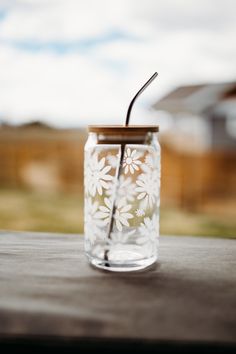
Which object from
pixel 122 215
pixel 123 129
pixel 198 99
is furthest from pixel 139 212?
pixel 198 99

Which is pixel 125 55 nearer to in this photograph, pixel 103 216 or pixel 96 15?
pixel 96 15

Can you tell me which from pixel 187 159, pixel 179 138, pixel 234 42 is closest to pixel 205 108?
pixel 179 138

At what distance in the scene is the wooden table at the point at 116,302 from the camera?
0.47 meters

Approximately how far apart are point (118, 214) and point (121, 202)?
0.08 feet

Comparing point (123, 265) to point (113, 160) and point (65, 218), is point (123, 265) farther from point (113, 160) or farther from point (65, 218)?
point (65, 218)

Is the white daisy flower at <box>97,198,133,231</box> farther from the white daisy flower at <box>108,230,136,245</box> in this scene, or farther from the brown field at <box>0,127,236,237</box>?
the brown field at <box>0,127,236,237</box>

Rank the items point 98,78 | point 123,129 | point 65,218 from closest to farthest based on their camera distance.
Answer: point 123,129, point 98,78, point 65,218

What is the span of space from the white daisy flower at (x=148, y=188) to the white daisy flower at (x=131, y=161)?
0.02m

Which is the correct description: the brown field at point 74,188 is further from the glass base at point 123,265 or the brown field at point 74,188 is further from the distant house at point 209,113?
the glass base at point 123,265

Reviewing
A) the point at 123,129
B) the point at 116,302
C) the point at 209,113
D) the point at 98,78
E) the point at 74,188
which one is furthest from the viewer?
the point at 209,113

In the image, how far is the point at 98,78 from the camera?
2.66 metres

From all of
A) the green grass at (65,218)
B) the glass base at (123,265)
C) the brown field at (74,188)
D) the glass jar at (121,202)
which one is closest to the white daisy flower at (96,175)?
the glass jar at (121,202)

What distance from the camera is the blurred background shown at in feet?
8.92

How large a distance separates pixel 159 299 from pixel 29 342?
18 centimetres
